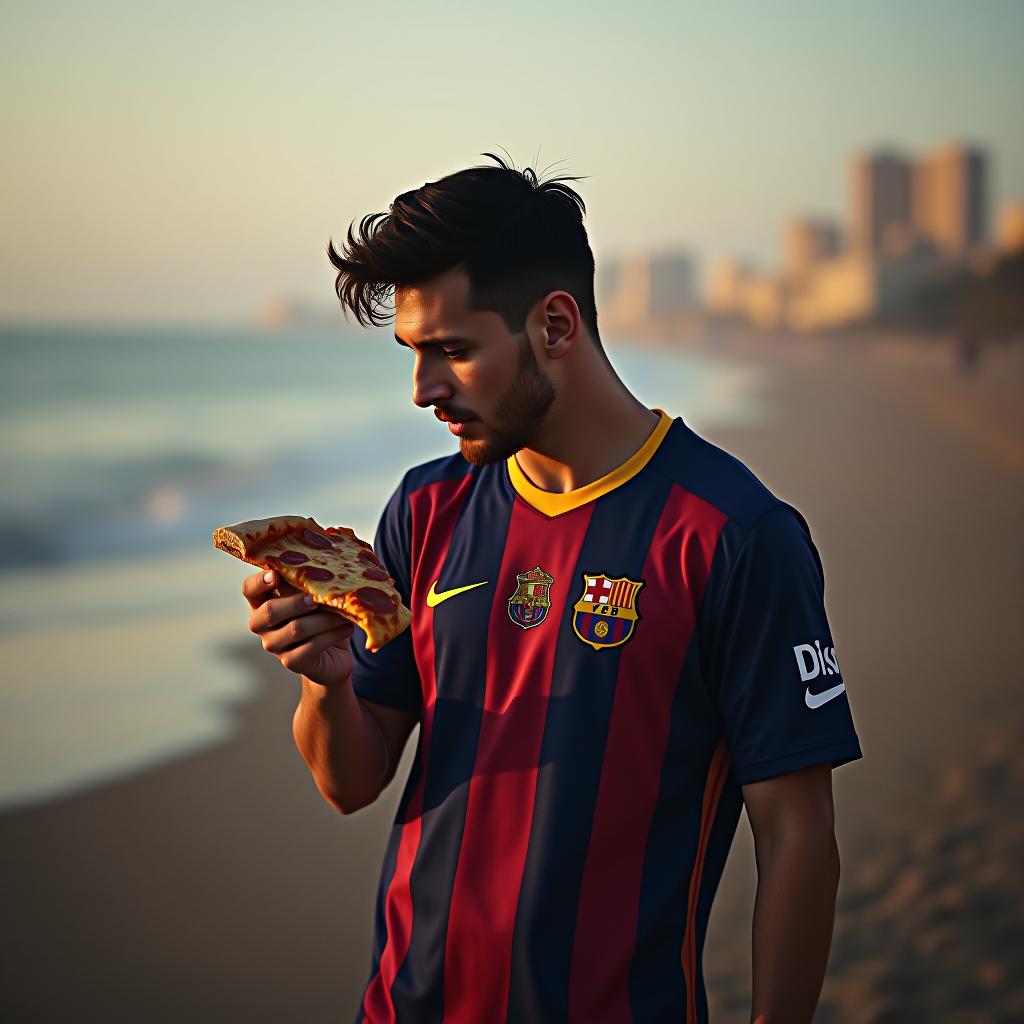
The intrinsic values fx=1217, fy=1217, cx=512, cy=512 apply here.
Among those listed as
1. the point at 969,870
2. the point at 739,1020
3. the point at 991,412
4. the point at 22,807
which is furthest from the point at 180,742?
the point at 991,412

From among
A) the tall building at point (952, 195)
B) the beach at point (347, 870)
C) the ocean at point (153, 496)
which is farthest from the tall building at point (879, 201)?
the beach at point (347, 870)

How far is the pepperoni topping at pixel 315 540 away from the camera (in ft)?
8.27

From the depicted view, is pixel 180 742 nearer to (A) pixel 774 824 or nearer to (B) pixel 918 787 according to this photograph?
(B) pixel 918 787

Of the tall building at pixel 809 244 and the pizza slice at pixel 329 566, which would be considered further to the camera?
the tall building at pixel 809 244

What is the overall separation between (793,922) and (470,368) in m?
1.20

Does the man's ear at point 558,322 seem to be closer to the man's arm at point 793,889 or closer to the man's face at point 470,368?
the man's face at point 470,368

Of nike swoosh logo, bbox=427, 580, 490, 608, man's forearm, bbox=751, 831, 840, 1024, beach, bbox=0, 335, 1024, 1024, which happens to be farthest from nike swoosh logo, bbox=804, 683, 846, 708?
beach, bbox=0, 335, 1024, 1024

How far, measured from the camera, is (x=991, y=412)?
98.4ft

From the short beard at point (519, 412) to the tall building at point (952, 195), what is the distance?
344ft

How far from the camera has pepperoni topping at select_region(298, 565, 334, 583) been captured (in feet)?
7.54

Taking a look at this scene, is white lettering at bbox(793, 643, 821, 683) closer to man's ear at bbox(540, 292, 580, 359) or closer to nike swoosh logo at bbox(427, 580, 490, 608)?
nike swoosh logo at bbox(427, 580, 490, 608)

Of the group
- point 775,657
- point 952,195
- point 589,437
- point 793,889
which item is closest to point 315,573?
point 589,437

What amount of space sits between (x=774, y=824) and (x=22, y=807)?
18.3 ft

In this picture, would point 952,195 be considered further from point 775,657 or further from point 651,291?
point 775,657
